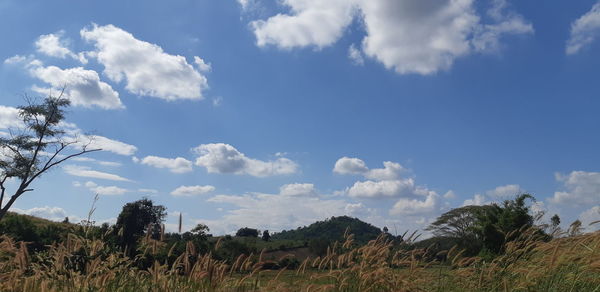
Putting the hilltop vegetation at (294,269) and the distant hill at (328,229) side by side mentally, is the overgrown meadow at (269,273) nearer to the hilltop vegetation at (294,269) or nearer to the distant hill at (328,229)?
the hilltop vegetation at (294,269)

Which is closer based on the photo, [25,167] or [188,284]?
[188,284]

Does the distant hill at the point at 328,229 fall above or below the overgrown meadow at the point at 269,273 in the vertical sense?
above

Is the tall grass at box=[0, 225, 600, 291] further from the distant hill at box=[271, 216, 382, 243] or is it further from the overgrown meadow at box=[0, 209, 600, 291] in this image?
the distant hill at box=[271, 216, 382, 243]

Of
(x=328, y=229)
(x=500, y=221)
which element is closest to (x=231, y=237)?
(x=500, y=221)

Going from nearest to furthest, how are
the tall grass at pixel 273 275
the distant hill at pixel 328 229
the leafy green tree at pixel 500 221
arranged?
1. the tall grass at pixel 273 275
2. the leafy green tree at pixel 500 221
3. the distant hill at pixel 328 229

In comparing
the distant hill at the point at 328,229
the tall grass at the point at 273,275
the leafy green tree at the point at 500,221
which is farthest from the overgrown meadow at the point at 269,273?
the distant hill at the point at 328,229

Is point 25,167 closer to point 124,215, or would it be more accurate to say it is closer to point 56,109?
point 56,109

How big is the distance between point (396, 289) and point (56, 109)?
1514 inches

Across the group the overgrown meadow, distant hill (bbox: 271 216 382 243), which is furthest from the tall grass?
distant hill (bbox: 271 216 382 243)

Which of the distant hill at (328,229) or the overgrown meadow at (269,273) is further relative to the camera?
the distant hill at (328,229)

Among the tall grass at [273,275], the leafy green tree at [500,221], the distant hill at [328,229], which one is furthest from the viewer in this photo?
the distant hill at [328,229]

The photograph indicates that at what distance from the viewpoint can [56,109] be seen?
3766 centimetres

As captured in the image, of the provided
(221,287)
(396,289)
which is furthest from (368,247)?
(221,287)

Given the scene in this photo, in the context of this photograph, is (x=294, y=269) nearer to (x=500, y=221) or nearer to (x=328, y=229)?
(x=500, y=221)
